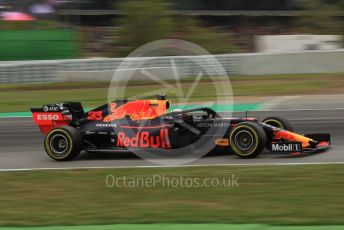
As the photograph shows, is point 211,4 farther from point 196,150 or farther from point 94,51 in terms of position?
point 196,150

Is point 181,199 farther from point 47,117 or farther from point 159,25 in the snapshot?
point 159,25

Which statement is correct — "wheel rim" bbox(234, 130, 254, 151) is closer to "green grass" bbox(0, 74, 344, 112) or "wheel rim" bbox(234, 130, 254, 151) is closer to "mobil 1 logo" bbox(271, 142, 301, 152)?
"mobil 1 logo" bbox(271, 142, 301, 152)

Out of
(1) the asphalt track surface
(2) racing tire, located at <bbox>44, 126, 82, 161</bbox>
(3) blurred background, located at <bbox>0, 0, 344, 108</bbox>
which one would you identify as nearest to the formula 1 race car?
(2) racing tire, located at <bbox>44, 126, 82, 161</bbox>

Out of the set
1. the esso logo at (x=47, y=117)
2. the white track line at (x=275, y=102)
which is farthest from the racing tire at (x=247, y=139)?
the white track line at (x=275, y=102)

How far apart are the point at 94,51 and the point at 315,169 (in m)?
21.8

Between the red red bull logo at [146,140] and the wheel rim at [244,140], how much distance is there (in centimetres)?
98

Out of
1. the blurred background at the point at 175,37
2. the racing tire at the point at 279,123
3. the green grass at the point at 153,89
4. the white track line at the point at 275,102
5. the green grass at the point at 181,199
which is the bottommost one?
the green grass at the point at 181,199

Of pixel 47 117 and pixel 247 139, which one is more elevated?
pixel 47 117

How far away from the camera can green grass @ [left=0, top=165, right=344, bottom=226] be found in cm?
611

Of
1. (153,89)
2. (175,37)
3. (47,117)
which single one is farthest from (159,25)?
(47,117)

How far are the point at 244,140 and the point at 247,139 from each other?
2.0 inches

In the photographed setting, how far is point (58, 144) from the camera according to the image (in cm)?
947

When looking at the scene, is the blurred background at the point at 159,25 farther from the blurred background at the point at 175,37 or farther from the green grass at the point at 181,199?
the green grass at the point at 181,199

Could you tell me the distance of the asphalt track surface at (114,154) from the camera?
8.88 meters
